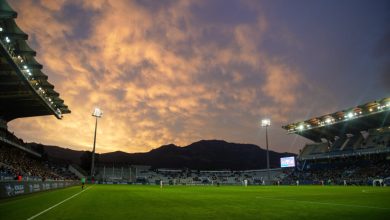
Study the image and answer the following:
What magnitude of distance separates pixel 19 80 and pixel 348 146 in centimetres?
7716

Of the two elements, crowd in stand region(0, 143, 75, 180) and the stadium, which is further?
crowd in stand region(0, 143, 75, 180)

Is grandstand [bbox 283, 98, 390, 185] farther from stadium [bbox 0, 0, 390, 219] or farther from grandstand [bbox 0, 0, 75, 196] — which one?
grandstand [bbox 0, 0, 75, 196]

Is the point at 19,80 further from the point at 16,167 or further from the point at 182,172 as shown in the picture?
the point at 182,172

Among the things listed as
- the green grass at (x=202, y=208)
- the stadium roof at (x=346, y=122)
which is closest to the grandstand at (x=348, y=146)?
the stadium roof at (x=346, y=122)

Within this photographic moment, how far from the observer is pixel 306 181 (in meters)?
77.1

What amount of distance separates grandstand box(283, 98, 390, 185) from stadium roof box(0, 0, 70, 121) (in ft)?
191

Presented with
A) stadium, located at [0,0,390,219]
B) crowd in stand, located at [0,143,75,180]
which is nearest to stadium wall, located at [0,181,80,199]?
stadium, located at [0,0,390,219]

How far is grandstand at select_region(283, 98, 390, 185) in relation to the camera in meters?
66.2

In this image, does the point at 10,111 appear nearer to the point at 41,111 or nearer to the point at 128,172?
the point at 41,111

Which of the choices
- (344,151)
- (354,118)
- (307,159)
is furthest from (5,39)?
(307,159)

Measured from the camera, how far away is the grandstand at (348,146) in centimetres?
6619

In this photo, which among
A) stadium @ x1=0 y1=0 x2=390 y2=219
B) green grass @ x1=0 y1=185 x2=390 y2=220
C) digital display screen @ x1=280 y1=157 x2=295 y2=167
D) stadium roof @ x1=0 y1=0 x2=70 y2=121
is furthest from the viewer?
digital display screen @ x1=280 y1=157 x2=295 y2=167

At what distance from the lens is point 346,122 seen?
249ft

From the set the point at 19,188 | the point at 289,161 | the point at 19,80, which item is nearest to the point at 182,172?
the point at 289,161
